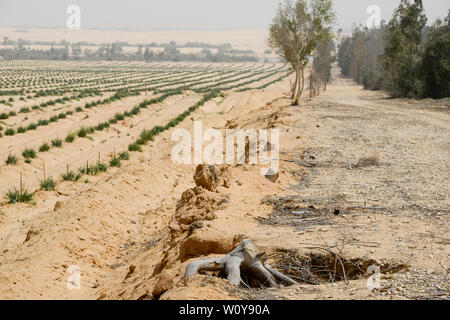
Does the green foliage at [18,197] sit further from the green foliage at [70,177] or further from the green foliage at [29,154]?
the green foliage at [29,154]

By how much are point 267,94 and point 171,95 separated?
8849 millimetres

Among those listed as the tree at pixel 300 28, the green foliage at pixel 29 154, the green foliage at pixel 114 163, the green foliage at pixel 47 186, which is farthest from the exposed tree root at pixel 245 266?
the tree at pixel 300 28

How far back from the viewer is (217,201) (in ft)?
29.9

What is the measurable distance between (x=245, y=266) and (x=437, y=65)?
30360mm

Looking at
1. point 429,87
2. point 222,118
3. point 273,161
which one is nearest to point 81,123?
point 222,118

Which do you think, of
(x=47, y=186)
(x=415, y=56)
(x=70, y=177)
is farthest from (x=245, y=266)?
(x=415, y=56)

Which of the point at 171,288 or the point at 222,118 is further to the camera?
the point at 222,118

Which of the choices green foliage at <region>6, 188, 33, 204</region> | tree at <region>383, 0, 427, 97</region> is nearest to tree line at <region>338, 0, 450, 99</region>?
tree at <region>383, 0, 427, 97</region>

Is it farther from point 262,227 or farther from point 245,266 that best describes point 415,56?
point 245,266

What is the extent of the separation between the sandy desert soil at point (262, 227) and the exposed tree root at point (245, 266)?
0.20 metres

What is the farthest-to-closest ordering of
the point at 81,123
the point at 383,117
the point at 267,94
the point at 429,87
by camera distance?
the point at 267,94, the point at 429,87, the point at 81,123, the point at 383,117

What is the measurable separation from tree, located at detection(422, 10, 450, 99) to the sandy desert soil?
17.6 metres

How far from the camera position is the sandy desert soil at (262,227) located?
5.87 metres
